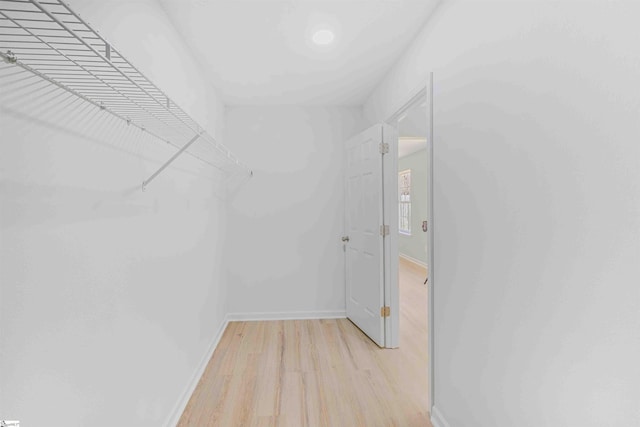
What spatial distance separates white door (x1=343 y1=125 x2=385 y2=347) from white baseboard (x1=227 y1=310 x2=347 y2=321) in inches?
6.6

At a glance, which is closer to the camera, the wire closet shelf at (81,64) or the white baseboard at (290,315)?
the wire closet shelf at (81,64)

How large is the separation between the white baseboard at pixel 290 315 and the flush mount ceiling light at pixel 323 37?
2.67 meters

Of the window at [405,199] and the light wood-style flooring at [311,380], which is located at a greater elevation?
the window at [405,199]

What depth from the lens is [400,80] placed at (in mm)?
2500

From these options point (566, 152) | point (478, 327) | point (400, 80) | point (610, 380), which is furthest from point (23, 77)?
point (400, 80)

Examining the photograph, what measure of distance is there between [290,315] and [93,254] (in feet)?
9.02

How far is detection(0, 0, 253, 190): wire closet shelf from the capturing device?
68cm

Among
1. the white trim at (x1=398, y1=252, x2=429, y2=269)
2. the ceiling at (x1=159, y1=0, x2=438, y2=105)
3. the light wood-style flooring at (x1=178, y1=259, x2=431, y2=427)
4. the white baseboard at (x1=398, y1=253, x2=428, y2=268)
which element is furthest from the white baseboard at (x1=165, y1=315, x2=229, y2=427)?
the white baseboard at (x1=398, y1=253, x2=428, y2=268)

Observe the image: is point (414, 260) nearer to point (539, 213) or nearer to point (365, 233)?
point (365, 233)

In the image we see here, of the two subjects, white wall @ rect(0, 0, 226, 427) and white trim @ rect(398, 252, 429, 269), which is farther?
white trim @ rect(398, 252, 429, 269)

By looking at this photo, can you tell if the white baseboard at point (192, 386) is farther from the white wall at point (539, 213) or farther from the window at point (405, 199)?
the window at point (405, 199)

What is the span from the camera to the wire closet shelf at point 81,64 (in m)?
0.68

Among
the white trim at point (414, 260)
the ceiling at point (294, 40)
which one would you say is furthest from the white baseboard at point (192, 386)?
the white trim at point (414, 260)

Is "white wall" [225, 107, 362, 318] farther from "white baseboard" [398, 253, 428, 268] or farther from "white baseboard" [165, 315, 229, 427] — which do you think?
"white baseboard" [398, 253, 428, 268]
